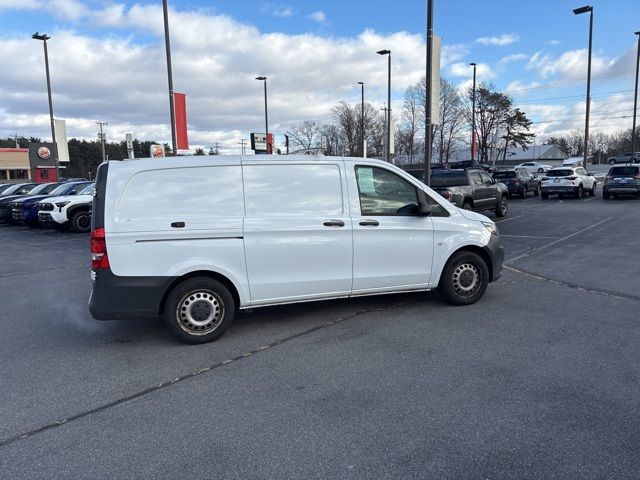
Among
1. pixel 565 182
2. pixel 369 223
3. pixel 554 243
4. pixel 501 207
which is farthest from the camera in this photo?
pixel 565 182

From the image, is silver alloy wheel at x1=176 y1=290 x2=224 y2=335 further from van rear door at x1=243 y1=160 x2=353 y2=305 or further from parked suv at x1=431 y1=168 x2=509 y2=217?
parked suv at x1=431 y1=168 x2=509 y2=217

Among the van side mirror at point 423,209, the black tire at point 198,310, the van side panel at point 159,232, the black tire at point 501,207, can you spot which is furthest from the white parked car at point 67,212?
the black tire at point 501,207

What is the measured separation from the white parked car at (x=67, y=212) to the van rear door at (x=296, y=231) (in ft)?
44.0

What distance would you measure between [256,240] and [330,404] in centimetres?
210

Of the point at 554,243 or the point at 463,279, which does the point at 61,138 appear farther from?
the point at 463,279

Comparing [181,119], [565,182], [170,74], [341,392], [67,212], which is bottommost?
[341,392]

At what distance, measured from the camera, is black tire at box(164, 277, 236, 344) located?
512cm

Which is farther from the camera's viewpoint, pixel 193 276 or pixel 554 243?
pixel 554 243

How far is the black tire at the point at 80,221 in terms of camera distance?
16.7 m

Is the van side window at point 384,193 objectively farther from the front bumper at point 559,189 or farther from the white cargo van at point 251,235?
the front bumper at point 559,189

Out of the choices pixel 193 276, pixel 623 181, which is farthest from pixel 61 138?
pixel 623 181

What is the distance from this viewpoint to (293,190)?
549 centimetres

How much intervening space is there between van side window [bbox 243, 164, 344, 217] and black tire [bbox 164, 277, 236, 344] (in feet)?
3.03

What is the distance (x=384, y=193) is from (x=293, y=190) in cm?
118
